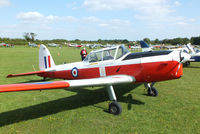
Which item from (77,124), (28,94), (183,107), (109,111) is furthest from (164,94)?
(28,94)

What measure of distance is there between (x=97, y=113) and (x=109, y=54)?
2.08m

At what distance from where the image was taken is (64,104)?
17.6 ft

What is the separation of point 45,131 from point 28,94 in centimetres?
330

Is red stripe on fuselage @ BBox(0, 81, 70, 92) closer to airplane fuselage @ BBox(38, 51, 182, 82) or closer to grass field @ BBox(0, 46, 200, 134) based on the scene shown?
Answer: grass field @ BBox(0, 46, 200, 134)

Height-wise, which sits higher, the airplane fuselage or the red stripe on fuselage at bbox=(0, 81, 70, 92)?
the airplane fuselage

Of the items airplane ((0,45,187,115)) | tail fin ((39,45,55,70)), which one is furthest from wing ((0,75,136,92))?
tail fin ((39,45,55,70))

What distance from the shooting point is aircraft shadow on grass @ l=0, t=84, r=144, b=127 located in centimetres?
436

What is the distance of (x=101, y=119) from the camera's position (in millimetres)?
4207

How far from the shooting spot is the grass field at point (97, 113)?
3.70 meters

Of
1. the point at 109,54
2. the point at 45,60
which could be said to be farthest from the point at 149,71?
the point at 45,60

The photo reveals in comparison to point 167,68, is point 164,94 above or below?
below

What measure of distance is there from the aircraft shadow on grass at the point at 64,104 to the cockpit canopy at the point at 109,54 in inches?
63.5

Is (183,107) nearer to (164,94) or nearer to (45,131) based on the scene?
(164,94)

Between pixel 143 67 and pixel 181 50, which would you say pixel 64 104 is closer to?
pixel 143 67
